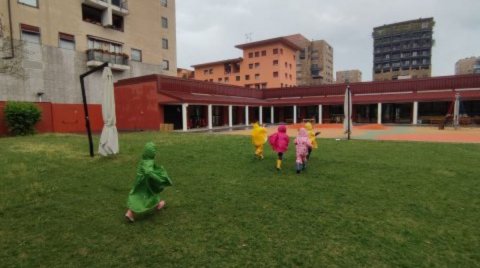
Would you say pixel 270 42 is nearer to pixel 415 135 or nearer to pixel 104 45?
pixel 104 45

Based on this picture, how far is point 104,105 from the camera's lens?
307 inches

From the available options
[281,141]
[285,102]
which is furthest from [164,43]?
[281,141]

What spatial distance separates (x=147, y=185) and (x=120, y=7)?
1193 inches

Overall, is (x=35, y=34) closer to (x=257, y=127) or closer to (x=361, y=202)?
(x=257, y=127)

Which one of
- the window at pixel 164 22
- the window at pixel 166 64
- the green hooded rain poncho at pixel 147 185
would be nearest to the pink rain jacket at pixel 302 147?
the green hooded rain poncho at pixel 147 185

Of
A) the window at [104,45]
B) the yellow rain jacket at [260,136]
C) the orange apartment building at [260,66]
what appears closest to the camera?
the yellow rain jacket at [260,136]

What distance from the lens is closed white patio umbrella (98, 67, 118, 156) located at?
779 centimetres

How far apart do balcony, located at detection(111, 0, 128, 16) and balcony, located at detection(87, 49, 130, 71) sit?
14.6 feet

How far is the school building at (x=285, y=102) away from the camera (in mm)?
23078

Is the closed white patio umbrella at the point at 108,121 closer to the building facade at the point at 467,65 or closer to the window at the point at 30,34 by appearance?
the window at the point at 30,34

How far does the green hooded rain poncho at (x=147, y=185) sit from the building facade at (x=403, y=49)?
3916 inches

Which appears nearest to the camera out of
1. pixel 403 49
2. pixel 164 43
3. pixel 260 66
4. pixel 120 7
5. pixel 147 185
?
pixel 147 185

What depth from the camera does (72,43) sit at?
25.6 meters

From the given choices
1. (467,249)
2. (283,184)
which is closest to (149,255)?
(283,184)
